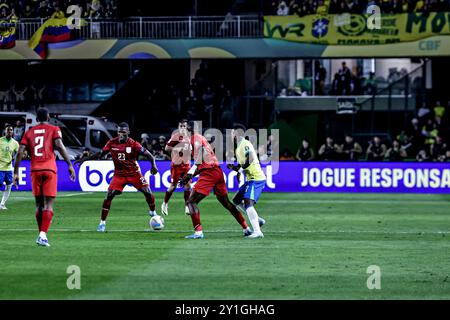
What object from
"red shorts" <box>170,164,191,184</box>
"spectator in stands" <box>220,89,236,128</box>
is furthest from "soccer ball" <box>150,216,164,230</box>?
"spectator in stands" <box>220,89,236,128</box>

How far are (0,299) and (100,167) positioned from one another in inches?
1019

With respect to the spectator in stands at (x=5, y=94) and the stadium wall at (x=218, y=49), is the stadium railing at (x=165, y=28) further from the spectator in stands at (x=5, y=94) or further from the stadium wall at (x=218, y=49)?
the spectator in stands at (x=5, y=94)

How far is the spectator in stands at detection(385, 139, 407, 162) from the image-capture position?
132 feet

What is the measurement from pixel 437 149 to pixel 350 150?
337 centimetres

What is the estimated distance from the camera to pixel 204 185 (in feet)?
65.0

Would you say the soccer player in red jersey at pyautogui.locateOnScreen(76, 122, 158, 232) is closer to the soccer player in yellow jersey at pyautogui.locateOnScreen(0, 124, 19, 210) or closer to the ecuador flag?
the soccer player in yellow jersey at pyautogui.locateOnScreen(0, 124, 19, 210)

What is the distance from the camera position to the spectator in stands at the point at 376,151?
40031 millimetres

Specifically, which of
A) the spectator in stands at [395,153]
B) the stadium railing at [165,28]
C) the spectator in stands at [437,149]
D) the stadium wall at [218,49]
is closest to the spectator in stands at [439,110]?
the stadium wall at [218,49]

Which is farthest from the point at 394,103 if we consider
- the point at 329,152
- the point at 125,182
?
the point at 125,182

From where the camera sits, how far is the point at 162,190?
38.3 m

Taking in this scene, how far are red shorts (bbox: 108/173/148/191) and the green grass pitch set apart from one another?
91cm

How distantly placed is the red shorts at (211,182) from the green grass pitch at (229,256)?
92 centimetres

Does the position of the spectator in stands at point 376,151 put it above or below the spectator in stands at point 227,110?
below

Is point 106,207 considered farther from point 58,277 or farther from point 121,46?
point 121,46
